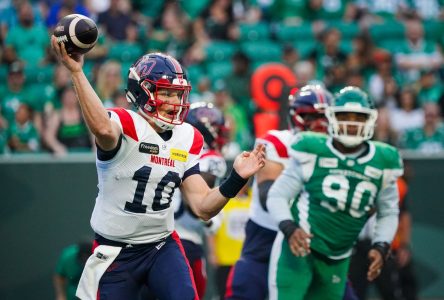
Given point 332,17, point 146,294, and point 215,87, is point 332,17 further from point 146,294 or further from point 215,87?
point 146,294

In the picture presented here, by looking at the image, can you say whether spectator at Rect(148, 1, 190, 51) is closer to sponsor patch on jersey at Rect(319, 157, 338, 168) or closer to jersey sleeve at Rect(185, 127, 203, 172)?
sponsor patch on jersey at Rect(319, 157, 338, 168)

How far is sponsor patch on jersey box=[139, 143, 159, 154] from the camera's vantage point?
5070 mm

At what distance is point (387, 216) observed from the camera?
20.0ft

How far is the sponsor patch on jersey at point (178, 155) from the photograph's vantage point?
5.19 m

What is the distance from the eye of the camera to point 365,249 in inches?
343

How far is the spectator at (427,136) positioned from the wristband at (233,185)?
6.48m

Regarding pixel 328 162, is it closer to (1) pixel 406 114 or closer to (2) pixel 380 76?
(1) pixel 406 114

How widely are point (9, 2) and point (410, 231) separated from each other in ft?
19.8

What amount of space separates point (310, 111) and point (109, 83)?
459 cm

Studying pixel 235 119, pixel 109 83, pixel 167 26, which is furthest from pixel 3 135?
pixel 167 26

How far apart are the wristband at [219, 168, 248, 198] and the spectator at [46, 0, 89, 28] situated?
25.1ft

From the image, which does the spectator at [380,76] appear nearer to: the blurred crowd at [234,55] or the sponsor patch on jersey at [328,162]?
the blurred crowd at [234,55]

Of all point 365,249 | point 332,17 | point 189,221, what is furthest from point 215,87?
Result: point 189,221

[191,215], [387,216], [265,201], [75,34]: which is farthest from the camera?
[191,215]
